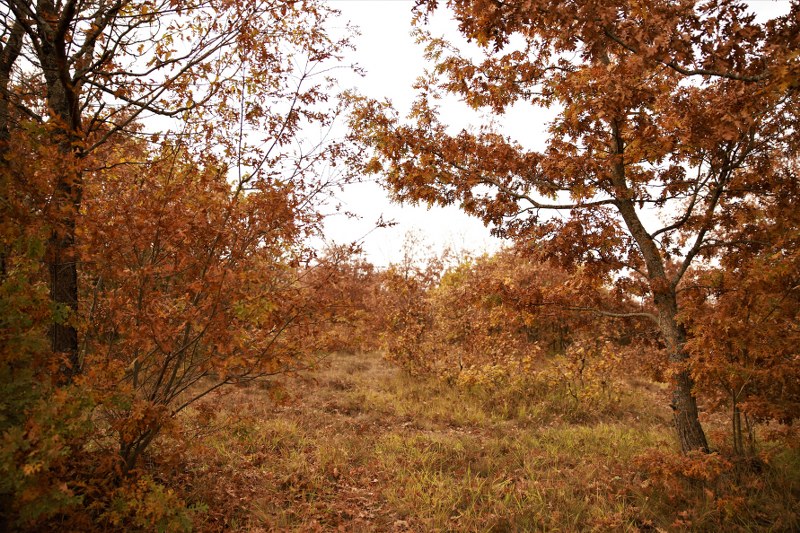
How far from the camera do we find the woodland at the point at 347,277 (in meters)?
3.14

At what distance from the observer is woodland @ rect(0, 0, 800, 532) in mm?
3143

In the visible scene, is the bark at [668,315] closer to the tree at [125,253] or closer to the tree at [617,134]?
the tree at [617,134]

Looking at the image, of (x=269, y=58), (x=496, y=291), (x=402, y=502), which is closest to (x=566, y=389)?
(x=496, y=291)

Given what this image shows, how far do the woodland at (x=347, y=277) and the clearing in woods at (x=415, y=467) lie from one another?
4cm

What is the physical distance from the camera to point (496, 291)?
5316 millimetres

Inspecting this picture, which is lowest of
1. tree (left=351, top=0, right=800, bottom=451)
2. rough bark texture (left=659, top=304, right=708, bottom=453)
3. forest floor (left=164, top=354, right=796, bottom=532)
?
forest floor (left=164, top=354, right=796, bottom=532)

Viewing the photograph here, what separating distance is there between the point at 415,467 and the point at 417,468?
0.04m

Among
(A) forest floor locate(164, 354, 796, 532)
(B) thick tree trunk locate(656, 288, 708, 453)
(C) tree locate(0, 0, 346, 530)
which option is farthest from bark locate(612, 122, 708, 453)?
(C) tree locate(0, 0, 346, 530)

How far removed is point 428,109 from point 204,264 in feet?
11.4

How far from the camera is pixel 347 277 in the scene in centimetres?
485

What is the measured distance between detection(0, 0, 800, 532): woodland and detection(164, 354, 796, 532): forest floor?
0.12ft

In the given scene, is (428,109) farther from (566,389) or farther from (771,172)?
(566,389)

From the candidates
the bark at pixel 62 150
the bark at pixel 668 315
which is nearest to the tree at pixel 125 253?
the bark at pixel 62 150

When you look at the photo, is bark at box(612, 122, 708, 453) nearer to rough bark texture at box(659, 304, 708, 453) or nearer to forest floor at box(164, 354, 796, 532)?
rough bark texture at box(659, 304, 708, 453)
